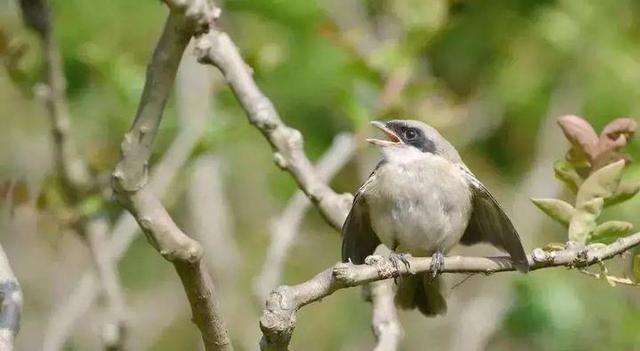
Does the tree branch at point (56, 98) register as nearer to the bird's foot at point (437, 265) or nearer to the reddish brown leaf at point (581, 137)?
the bird's foot at point (437, 265)

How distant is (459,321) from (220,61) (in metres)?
3.24

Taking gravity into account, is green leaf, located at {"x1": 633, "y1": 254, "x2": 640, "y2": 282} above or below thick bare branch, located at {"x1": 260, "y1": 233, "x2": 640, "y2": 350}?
below

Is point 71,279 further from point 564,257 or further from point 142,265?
point 564,257

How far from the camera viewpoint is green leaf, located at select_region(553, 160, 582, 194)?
2.76 m

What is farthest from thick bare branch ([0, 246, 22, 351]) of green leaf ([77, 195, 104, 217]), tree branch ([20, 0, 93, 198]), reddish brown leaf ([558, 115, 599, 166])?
reddish brown leaf ([558, 115, 599, 166])

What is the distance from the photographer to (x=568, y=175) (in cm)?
276

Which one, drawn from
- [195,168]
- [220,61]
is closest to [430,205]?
[220,61]

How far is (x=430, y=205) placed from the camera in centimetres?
361

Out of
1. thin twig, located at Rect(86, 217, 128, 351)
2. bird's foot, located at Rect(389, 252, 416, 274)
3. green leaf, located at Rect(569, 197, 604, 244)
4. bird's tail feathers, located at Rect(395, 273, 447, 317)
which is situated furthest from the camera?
bird's tail feathers, located at Rect(395, 273, 447, 317)

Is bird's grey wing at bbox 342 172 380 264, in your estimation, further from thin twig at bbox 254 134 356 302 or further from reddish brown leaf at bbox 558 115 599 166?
reddish brown leaf at bbox 558 115 599 166

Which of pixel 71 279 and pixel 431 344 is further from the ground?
pixel 71 279

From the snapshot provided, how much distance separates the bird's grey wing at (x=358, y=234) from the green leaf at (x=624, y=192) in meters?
0.76

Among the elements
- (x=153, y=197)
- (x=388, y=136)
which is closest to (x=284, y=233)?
(x=388, y=136)

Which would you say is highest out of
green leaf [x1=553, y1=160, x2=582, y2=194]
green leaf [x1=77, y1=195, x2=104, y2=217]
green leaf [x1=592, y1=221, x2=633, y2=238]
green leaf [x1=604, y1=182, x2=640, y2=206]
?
green leaf [x1=77, y1=195, x2=104, y2=217]
